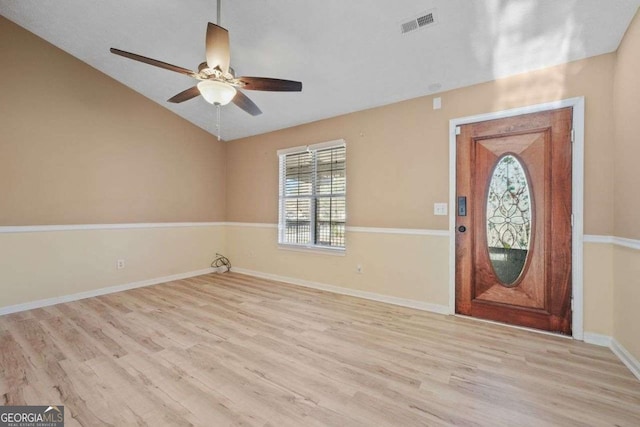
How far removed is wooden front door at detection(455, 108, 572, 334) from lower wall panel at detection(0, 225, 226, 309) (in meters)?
4.25

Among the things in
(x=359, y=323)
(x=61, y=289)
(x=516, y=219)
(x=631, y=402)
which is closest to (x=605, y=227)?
(x=516, y=219)

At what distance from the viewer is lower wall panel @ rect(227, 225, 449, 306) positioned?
3.18 meters

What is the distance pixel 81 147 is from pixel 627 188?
18.9ft

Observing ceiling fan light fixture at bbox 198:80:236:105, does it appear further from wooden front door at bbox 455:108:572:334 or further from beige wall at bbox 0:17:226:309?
beige wall at bbox 0:17:226:309

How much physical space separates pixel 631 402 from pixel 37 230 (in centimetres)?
558

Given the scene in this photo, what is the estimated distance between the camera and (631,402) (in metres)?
1.67

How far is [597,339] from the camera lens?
240 cm

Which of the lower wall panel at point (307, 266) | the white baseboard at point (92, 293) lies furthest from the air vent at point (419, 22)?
the white baseboard at point (92, 293)

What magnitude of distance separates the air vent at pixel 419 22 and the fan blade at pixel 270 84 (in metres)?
1.09

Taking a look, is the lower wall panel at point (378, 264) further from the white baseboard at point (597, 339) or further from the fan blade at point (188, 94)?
the fan blade at point (188, 94)

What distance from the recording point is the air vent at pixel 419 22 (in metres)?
2.31

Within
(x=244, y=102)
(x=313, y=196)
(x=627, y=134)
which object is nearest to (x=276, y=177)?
(x=313, y=196)

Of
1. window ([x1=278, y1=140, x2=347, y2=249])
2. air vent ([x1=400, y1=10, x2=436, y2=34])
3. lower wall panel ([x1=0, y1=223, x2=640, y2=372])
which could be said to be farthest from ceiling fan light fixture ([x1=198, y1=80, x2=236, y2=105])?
lower wall panel ([x1=0, y1=223, x2=640, y2=372])

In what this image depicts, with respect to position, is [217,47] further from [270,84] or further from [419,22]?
[419,22]
